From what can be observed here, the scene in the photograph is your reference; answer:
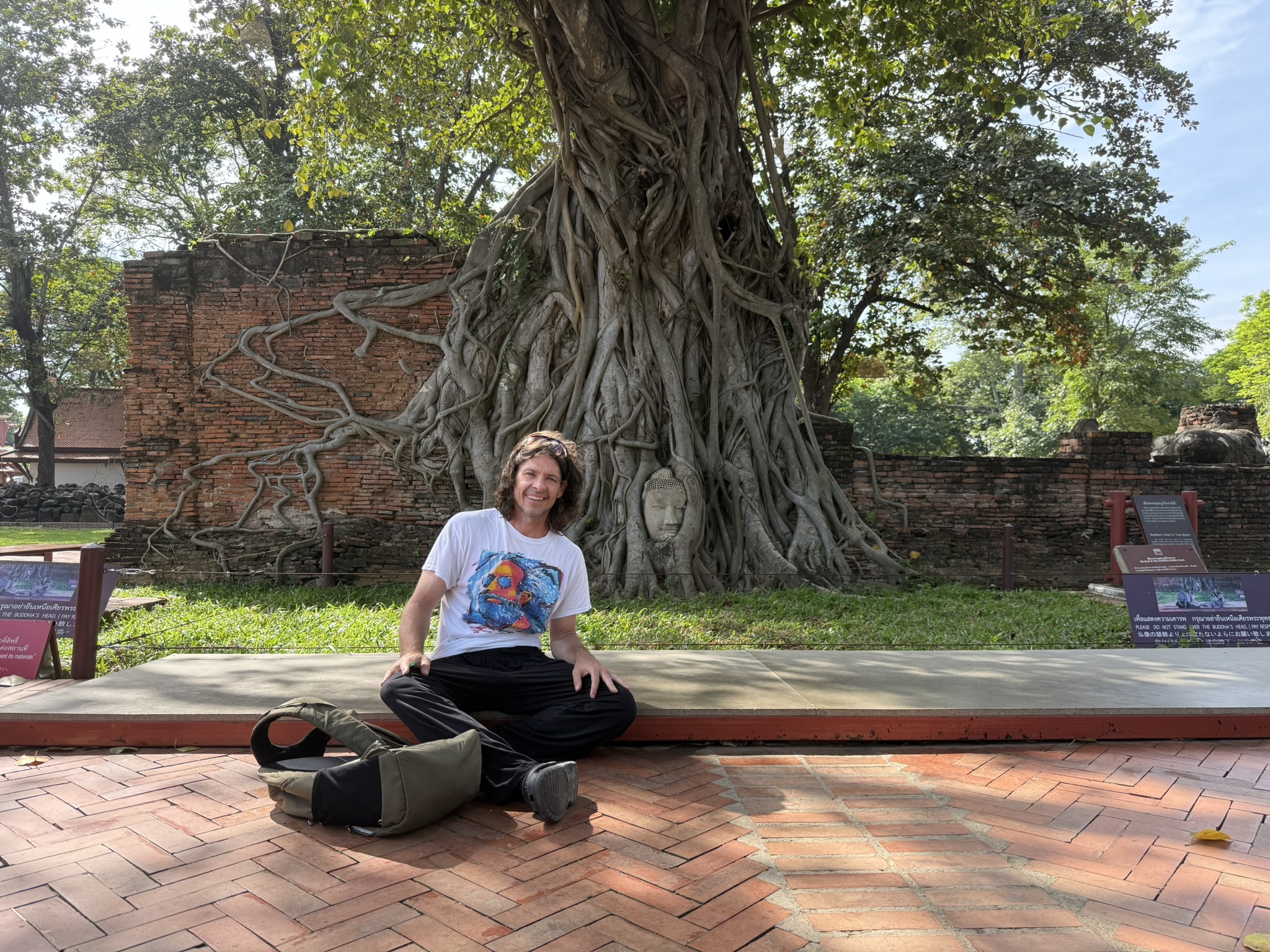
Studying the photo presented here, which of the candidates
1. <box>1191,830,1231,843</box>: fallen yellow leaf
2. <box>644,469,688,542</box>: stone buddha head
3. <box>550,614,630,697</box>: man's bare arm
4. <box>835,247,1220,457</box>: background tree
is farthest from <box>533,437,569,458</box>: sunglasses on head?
<box>835,247,1220,457</box>: background tree

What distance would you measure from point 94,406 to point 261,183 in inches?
680

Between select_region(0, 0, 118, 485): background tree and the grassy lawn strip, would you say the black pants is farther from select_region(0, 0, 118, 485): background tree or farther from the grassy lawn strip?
select_region(0, 0, 118, 485): background tree

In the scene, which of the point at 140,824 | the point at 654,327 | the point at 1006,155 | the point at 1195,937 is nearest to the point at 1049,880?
the point at 1195,937

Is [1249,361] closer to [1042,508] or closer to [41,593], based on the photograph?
[1042,508]

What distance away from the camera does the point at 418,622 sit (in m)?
3.00

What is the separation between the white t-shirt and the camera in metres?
3.14

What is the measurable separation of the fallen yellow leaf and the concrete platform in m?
0.98

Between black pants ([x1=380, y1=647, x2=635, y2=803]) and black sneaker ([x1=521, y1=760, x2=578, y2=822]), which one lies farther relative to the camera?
black pants ([x1=380, y1=647, x2=635, y2=803])

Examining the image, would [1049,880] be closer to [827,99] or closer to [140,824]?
[140,824]

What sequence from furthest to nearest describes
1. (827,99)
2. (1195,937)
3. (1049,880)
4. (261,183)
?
(261,183) → (827,99) → (1049,880) → (1195,937)

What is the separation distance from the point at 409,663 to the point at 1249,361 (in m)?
32.9

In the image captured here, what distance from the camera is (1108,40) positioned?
1191 cm

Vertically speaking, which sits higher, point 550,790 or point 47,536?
point 550,790

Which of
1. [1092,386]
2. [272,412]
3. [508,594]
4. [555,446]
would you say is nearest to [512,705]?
[508,594]
